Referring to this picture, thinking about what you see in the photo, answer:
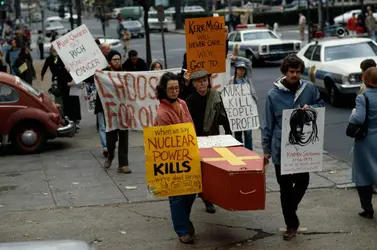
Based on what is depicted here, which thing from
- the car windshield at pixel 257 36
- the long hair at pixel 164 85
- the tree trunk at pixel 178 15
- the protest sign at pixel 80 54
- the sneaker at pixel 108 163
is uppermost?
the long hair at pixel 164 85

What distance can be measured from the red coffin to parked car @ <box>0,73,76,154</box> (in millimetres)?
6712

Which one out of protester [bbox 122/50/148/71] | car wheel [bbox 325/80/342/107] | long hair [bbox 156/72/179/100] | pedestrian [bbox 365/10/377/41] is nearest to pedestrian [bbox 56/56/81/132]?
protester [bbox 122/50/148/71]

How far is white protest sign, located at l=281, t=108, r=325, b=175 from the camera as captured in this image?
7.91 m

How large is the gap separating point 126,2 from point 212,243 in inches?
4122

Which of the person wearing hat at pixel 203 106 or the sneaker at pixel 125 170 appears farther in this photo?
the sneaker at pixel 125 170

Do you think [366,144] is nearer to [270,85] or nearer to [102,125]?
[102,125]

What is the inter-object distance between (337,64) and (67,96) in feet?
22.8

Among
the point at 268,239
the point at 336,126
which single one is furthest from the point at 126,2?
the point at 268,239

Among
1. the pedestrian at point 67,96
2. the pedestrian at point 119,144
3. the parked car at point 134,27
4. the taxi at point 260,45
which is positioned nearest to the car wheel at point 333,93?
the pedestrian at point 67,96

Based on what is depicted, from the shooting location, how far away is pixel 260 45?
3284 cm

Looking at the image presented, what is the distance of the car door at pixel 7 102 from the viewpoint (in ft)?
46.4

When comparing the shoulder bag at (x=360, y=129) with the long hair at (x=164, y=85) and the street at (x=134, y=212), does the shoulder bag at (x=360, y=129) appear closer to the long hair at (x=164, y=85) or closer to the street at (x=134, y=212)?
the street at (x=134, y=212)

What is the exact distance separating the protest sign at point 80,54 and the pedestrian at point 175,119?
197 inches

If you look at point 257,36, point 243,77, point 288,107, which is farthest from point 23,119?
point 257,36
